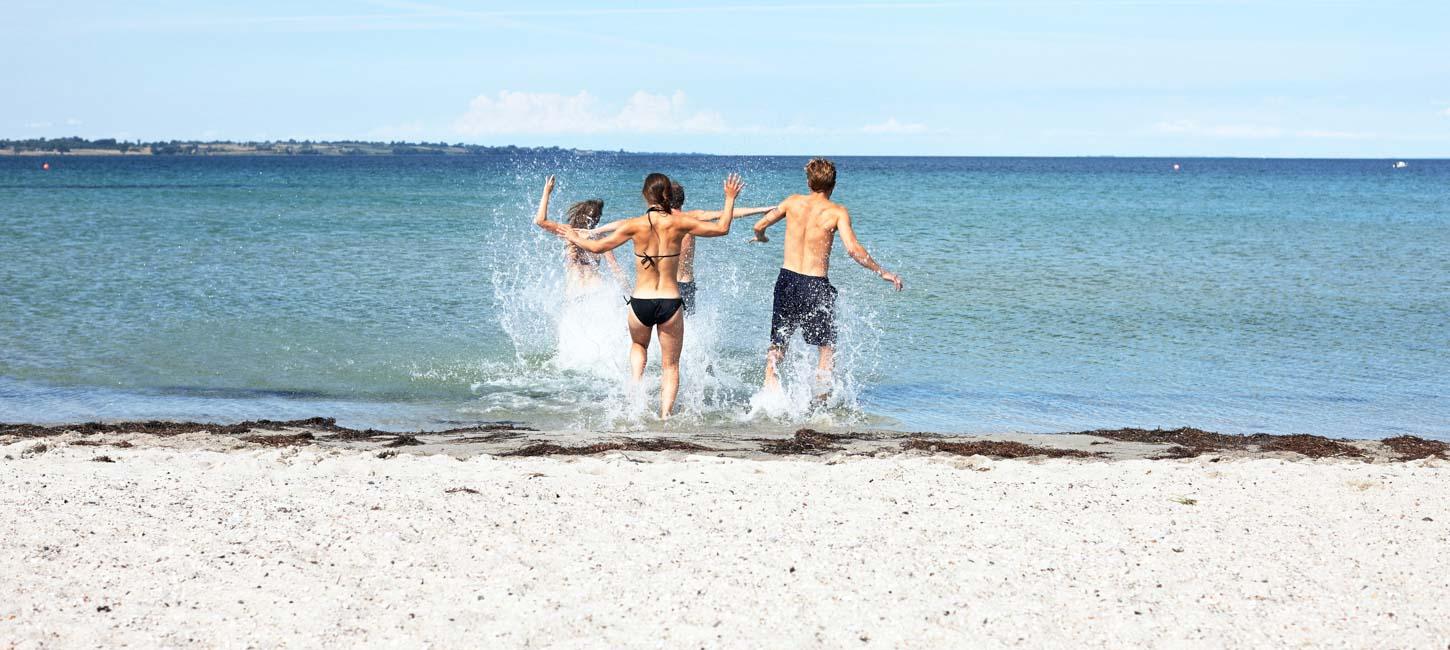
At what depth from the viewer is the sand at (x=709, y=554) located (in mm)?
3891

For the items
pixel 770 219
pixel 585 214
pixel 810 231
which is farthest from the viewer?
pixel 585 214

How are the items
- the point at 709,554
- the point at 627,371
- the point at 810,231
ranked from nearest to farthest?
the point at 709,554 → the point at 810,231 → the point at 627,371

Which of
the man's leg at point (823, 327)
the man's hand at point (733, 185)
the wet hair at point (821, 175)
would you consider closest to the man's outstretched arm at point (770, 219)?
the wet hair at point (821, 175)

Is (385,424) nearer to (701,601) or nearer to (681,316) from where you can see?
(681,316)

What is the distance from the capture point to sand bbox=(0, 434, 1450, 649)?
12.8 feet

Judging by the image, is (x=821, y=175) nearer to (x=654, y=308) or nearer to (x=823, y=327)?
(x=823, y=327)

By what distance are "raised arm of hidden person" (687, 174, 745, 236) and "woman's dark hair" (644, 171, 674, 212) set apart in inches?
8.6

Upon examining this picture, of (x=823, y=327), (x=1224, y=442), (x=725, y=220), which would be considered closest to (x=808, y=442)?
(x=823, y=327)

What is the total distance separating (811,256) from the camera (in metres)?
8.22

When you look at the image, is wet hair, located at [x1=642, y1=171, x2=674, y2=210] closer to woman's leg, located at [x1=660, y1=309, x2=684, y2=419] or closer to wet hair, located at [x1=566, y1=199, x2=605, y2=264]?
woman's leg, located at [x1=660, y1=309, x2=684, y2=419]

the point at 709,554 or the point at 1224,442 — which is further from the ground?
the point at 709,554

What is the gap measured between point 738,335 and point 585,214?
2.99 metres

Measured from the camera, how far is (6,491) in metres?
5.26

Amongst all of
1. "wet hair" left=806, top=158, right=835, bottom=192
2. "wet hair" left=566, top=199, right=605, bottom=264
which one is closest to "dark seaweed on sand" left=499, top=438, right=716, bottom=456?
"wet hair" left=806, top=158, right=835, bottom=192
